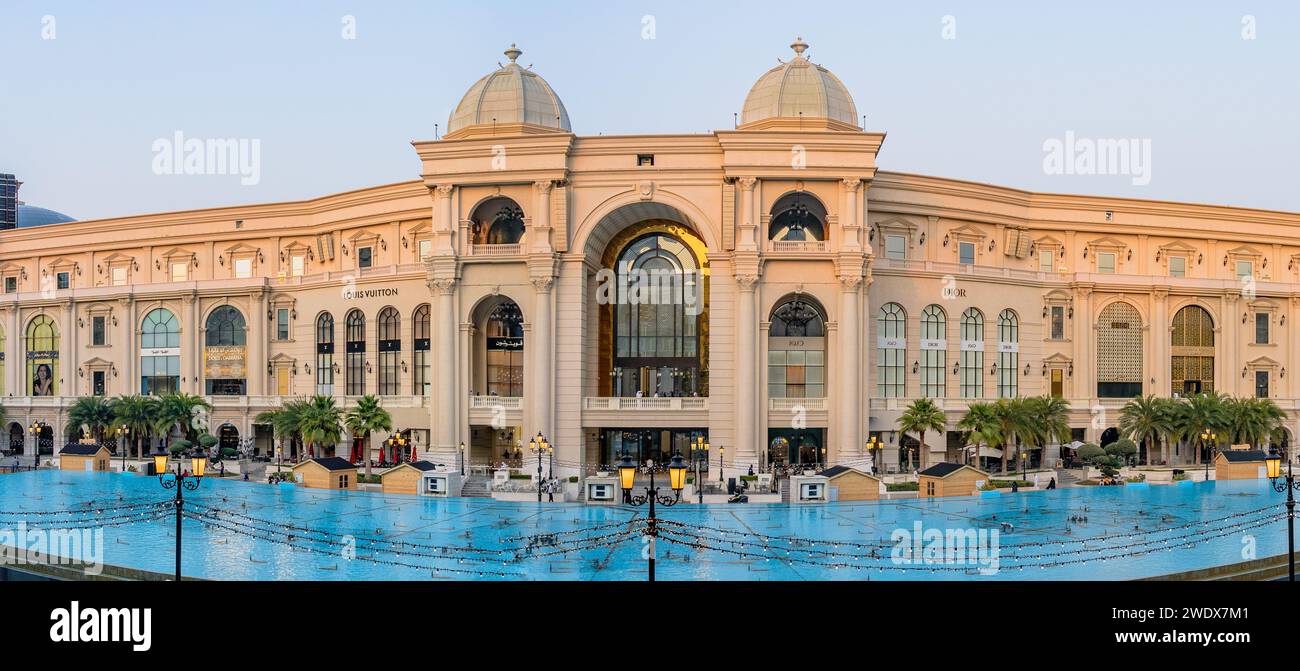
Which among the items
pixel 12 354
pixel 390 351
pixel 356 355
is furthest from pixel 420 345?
pixel 12 354

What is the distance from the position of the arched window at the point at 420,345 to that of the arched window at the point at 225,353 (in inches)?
577

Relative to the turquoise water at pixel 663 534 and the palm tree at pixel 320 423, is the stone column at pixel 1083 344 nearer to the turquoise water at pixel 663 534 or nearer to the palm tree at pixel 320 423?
the turquoise water at pixel 663 534

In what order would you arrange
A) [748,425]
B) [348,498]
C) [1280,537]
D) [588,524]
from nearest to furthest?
[1280,537]
[588,524]
[348,498]
[748,425]

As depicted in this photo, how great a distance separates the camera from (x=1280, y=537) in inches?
1334

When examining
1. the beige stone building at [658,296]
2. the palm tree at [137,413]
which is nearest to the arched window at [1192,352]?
the beige stone building at [658,296]

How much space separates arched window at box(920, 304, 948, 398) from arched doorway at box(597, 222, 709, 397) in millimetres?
12889

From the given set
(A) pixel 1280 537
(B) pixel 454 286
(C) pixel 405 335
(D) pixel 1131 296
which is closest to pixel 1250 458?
(D) pixel 1131 296

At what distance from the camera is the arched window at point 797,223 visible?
58844 millimetres

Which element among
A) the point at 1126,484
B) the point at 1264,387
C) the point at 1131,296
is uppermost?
the point at 1131,296

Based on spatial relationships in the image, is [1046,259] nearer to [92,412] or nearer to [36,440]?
[92,412]

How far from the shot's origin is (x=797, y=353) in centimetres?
5834

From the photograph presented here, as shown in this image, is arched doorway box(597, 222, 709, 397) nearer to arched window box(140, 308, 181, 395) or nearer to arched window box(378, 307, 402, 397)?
arched window box(378, 307, 402, 397)

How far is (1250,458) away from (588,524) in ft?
125
